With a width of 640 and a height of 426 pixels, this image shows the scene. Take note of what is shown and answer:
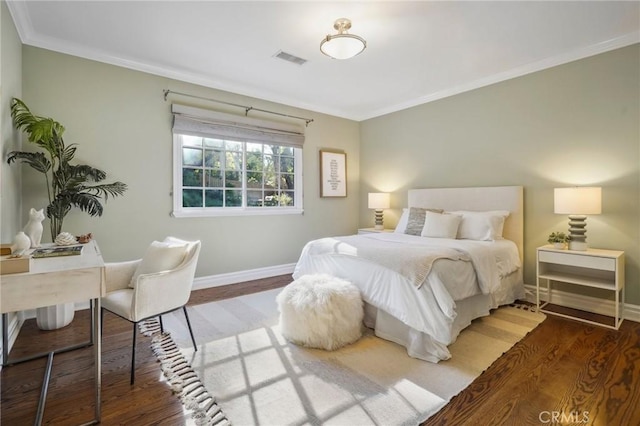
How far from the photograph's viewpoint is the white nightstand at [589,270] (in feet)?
9.01

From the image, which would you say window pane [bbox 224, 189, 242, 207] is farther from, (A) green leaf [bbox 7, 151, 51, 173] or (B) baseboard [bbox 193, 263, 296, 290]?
(A) green leaf [bbox 7, 151, 51, 173]

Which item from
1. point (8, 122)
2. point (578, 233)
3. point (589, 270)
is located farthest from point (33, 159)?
point (589, 270)

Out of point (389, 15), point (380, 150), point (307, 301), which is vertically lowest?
point (307, 301)

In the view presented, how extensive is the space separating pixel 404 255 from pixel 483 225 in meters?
1.58

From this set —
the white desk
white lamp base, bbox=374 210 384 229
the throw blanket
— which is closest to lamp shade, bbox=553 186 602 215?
the throw blanket

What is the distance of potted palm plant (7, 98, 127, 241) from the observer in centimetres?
262

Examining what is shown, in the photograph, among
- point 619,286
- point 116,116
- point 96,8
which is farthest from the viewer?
point 116,116

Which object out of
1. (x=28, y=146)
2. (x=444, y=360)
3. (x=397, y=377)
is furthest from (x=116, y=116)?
(x=444, y=360)

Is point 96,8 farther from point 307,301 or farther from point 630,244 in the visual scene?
point 630,244

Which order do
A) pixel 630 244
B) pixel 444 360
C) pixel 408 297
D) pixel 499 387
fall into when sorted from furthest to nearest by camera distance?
pixel 630 244
pixel 408 297
pixel 444 360
pixel 499 387

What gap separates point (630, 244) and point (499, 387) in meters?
2.29

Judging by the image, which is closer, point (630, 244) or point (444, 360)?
point (444, 360)

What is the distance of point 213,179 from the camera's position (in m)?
4.12

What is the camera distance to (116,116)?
11.1 ft
